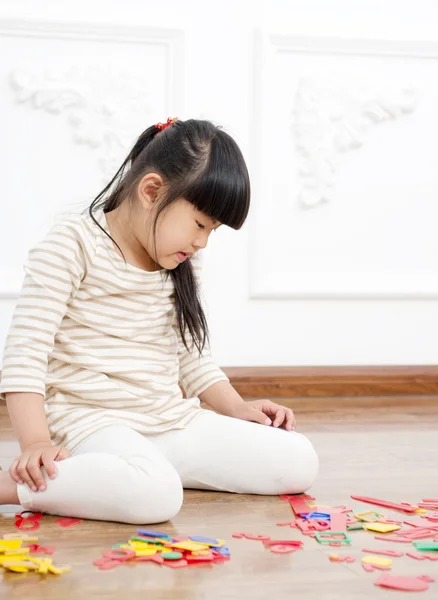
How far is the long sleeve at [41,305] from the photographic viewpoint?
1.12 metres

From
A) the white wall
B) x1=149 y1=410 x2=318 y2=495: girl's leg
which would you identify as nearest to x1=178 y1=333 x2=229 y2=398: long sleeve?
x1=149 y1=410 x2=318 y2=495: girl's leg

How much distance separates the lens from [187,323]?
1311 millimetres

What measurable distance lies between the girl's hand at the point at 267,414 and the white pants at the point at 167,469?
4 centimetres

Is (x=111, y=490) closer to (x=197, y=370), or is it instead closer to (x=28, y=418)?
(x=28, y=418)

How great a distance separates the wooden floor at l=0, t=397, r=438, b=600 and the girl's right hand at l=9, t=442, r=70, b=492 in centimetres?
5

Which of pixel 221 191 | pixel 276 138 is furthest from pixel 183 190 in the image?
pixel 276 138

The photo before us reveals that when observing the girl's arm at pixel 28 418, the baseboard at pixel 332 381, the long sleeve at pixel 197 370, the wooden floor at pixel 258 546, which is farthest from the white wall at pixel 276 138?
the girl's arm at pixel 28 418

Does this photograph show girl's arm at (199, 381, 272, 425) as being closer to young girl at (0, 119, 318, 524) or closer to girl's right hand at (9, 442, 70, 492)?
young girl at (0, 119, 318, 524)

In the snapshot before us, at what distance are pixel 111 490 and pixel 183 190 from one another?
1.34 feet

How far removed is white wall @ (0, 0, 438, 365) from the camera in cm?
212

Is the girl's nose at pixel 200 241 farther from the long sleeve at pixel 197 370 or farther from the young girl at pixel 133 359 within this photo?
the long sleeve at pixel 197 370

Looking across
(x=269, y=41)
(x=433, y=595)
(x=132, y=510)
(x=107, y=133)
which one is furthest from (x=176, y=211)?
(x=269, y=41)

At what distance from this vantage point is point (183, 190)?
1179 millimetres

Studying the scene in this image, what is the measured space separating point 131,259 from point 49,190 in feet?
Answer: 3.10
